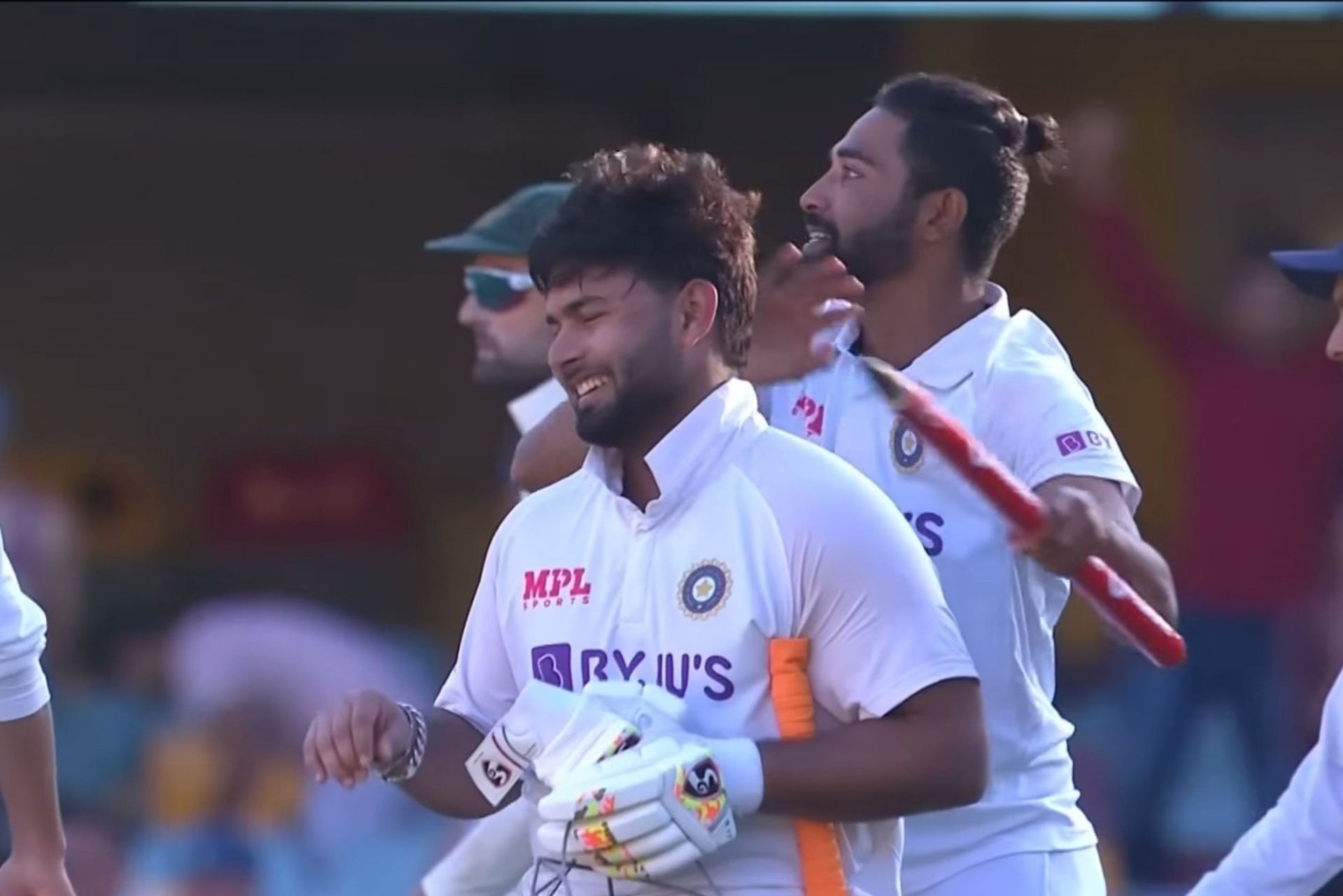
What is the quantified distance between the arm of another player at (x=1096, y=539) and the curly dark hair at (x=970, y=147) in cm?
43

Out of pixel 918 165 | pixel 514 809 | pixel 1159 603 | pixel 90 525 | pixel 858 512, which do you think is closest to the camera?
pixel 858 512

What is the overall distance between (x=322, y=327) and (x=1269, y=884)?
475 cm

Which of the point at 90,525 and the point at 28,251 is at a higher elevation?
the point at 28,251

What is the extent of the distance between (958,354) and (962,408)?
0.29 feet

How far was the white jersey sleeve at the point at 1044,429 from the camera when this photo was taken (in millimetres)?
3402

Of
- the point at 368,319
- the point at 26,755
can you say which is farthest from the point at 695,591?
the point at 368,319

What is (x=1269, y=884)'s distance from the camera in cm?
379

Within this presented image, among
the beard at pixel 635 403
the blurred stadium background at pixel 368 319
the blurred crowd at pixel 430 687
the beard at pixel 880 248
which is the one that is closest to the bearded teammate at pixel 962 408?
the beard at pixel 880 248

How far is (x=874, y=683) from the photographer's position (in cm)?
282

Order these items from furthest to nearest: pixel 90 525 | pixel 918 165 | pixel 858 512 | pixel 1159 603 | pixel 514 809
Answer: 1. pixel 90 525
2. pixel 514 809
3. pixel 918 165
4. pixel 1159 603
5. pixel 858 512

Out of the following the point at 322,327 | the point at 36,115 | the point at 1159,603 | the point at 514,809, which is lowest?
the point at 514,809

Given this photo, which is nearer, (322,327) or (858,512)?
(858,512)

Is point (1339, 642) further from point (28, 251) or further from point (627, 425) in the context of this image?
point (627, 425)

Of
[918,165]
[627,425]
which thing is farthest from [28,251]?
[627,425]
